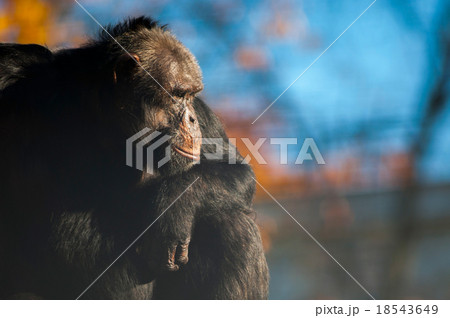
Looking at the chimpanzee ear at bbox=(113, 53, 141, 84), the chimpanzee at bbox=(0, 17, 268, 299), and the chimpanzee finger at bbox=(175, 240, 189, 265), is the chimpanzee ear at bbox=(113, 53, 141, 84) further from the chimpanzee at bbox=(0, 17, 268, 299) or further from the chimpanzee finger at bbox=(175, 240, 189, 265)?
the chimpanzee finger at bbox=(175, 240, 189, 265)

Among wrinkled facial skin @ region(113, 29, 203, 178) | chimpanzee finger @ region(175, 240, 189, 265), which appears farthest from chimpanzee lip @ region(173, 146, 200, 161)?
chimpanzee finger @ region(175, 240, 189, 265)

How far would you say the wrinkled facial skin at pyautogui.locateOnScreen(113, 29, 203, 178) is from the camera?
1814mm

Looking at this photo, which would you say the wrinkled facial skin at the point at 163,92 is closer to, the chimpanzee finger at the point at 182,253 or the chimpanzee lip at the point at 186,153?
the chimpanzee lip at the point at 186,153

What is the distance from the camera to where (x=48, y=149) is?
5.75 feet

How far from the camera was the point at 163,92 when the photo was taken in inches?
73.9

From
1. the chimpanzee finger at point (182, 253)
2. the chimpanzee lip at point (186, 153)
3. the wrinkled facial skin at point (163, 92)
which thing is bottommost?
the chimpanzee finger at point (182, 253)

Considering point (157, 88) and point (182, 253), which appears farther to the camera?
point (157, 88)

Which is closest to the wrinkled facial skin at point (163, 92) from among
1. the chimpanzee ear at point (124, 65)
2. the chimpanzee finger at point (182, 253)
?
the chimpanzee ear at point (124, 65)

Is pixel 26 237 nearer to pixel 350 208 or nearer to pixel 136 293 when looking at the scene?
pixel 136 293

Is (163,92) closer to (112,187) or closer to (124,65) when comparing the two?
(124,65)

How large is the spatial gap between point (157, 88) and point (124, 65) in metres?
0.14

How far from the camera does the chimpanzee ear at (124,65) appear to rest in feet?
5.98

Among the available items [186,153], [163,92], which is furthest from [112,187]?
[163,92]
